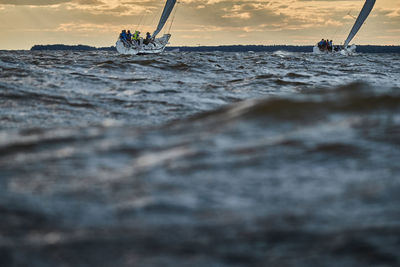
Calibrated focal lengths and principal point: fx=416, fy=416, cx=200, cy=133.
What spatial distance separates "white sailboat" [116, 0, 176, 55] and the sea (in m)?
34.4

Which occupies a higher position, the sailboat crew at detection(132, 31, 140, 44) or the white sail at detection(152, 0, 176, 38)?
the white sail at detection(152, 0, 176, 38)

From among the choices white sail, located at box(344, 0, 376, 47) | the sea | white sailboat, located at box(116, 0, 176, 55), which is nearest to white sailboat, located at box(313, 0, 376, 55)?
white sail, located at box(344, 0, 376, 47)

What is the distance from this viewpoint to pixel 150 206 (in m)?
1.96

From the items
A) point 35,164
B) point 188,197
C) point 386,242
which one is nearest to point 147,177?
point 188,197

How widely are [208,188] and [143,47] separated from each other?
3937cm

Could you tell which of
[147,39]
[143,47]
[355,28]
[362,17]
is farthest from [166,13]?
[355,28]

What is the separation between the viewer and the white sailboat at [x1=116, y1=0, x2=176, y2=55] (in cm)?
3762

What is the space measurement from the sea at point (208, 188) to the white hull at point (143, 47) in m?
34.4

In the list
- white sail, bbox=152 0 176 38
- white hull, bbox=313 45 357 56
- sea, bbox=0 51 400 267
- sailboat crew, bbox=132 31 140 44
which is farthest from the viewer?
white hull, bbox=313 45 357 56

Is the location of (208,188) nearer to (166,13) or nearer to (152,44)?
(166,13)

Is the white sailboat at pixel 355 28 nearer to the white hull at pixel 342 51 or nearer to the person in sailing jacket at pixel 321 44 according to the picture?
the white hull at pixel 342 51

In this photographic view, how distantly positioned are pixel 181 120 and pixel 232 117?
0.59 meters

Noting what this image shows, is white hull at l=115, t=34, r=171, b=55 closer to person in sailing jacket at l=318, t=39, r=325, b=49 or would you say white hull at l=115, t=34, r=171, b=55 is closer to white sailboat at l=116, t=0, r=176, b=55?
white sailboat at l=116, t=0, r=176, b=55

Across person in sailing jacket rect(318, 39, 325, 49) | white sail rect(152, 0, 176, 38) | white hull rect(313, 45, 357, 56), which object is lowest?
white hull rect(313, 45, 357, 56)
